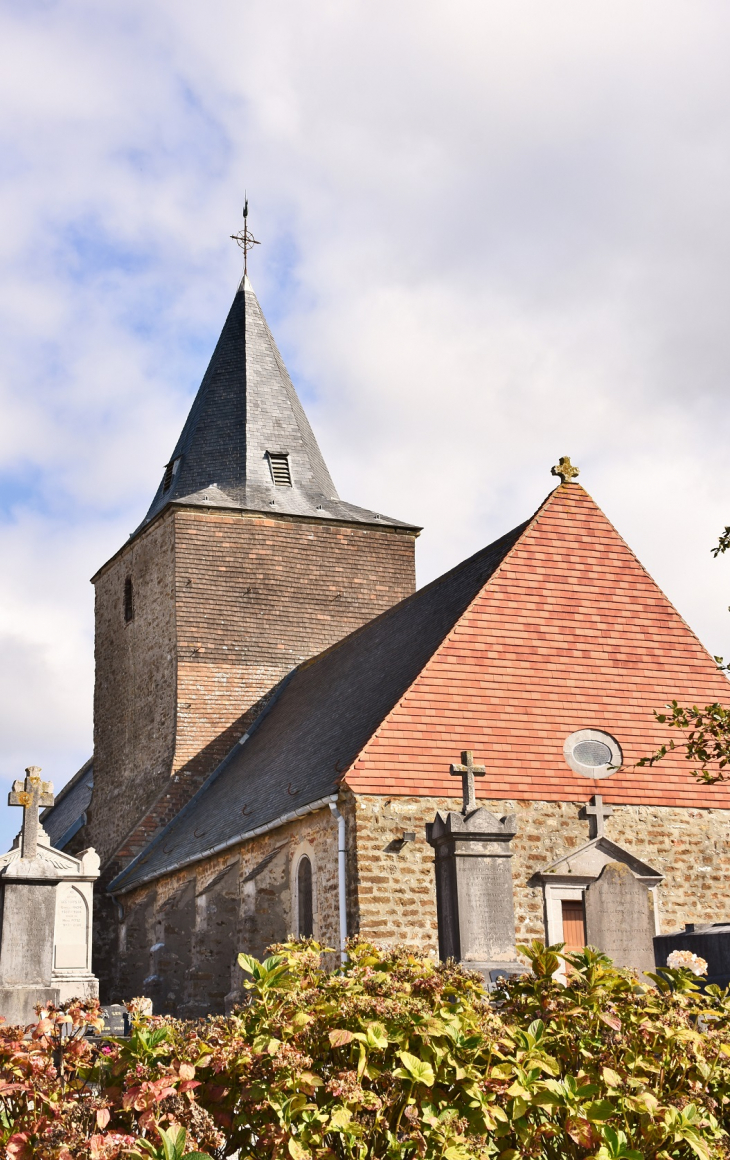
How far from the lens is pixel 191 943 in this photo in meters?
18.4

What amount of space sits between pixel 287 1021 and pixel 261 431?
74.4ft

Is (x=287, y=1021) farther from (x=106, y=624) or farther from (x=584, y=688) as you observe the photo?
(x=106, y=624)

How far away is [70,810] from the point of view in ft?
100

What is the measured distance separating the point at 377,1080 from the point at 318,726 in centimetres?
1371

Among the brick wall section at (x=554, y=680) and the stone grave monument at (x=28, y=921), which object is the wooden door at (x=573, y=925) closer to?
the brick wall section at (x=554, y=680)

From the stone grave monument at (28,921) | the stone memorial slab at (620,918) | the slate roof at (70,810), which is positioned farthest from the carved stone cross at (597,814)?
the slate roof at (70,810)

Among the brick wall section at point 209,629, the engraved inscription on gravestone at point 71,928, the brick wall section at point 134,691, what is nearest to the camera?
the engraved inscription on gravestone at point 71,928

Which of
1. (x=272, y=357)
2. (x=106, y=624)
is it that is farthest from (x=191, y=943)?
(x=272, y=357)

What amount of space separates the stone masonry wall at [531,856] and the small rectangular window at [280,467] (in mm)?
13196

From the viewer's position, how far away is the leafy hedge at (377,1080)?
4.08 meters

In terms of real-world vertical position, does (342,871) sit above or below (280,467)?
below

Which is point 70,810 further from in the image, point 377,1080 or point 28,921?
point 377,1080

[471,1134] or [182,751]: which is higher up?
[182,751]

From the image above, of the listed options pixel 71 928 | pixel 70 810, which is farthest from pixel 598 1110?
pixel 70 810
